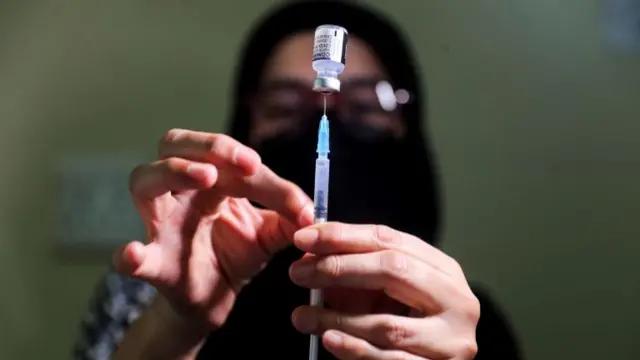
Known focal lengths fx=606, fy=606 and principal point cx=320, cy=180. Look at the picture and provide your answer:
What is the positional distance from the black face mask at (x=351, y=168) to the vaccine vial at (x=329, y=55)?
283 millimetres

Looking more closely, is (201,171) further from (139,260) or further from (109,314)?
(109,314)

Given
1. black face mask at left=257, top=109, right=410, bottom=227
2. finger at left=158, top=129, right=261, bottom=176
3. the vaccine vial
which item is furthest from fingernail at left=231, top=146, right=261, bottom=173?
black face mask at left=257, top=109, right=410, bottom=227

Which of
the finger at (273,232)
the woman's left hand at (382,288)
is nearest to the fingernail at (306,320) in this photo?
the woman's left hand at (382,288)

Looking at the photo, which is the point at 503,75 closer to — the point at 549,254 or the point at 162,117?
A: the point at 549,254

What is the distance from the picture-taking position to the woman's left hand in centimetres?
54

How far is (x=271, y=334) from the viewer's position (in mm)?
843

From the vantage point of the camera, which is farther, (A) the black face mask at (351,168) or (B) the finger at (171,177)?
(A) the black face mask at (351,168)

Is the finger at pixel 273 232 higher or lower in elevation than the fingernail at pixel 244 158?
lower

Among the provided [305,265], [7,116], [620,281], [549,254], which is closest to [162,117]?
[7,116]

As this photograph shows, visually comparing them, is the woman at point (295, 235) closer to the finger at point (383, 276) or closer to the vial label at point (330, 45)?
the finger at point (383, 276)

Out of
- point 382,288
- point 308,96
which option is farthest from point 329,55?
point 308,96

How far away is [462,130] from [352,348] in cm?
49

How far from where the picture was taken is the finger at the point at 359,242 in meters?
0.54

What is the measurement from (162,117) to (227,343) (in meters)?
0.36
